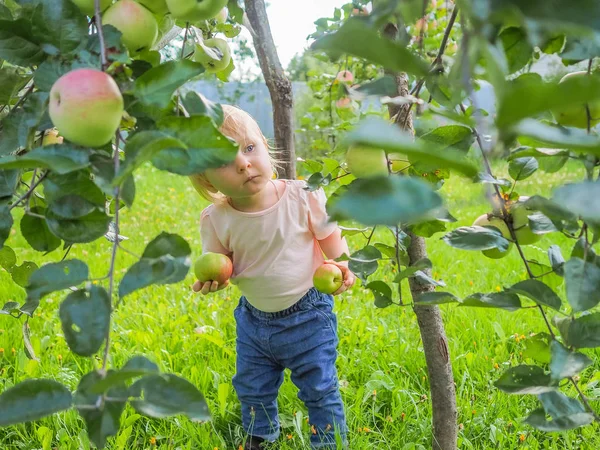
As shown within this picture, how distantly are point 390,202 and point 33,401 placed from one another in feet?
1.09

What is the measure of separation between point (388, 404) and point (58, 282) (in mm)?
1267

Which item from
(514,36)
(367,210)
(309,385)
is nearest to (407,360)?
(309,385)

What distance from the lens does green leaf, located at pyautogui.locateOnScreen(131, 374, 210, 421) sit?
0.44 m

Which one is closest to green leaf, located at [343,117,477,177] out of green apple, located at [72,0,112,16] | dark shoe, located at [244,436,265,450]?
green apple, located at [72,0,112,16]

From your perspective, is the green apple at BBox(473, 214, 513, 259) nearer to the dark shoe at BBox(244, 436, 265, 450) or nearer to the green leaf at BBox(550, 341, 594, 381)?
the green leaf at BBox(550, 341, 594, 381)

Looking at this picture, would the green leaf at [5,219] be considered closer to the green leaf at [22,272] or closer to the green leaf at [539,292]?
the green leaf at [22,272]

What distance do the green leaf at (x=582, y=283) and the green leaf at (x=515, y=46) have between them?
184mm

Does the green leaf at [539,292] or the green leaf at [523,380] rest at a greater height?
the green leaf at [539,292]

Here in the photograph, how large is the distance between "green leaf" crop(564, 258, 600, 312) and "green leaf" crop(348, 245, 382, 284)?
342 millimetres

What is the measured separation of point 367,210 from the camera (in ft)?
0.92

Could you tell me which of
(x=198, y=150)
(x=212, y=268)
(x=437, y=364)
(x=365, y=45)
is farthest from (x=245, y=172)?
(x=365, y=45)

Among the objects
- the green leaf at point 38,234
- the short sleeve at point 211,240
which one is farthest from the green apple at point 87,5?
the short sleeve at point 211,240

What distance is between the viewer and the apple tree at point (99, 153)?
45cm

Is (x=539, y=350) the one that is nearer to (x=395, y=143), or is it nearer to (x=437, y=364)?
(x=395, y=143)
